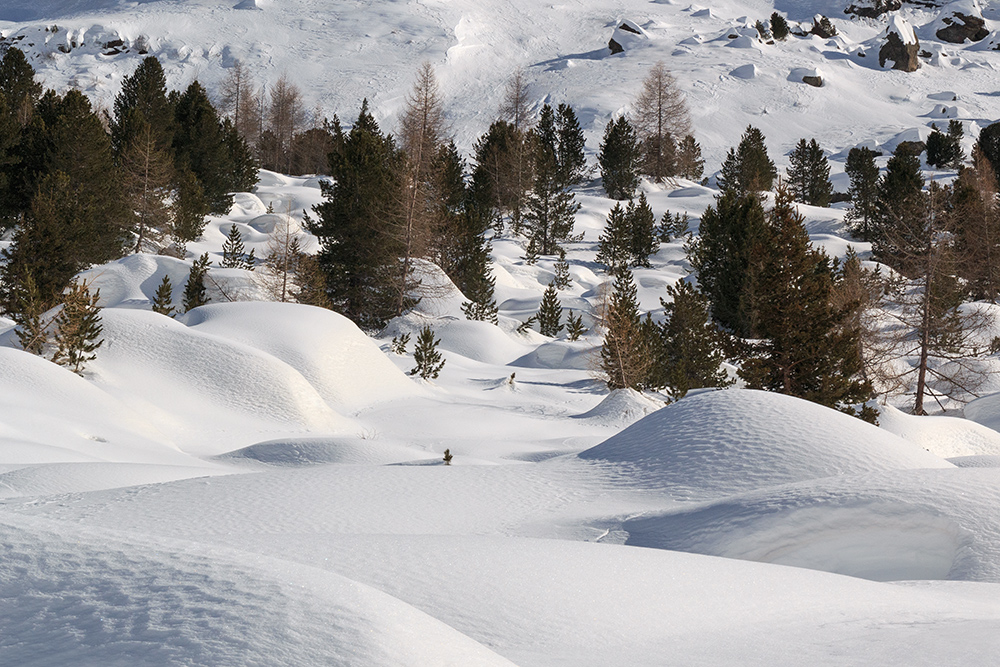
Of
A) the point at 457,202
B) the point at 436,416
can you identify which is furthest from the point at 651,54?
the point at 436,416

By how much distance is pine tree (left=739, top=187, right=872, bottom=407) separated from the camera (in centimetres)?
1644

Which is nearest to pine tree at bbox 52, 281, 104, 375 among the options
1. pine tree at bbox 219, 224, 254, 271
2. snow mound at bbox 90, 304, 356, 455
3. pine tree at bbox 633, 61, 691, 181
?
snow mound at bbox 90, 304, 356, 455

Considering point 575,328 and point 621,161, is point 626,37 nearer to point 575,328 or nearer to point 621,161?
point 621,161

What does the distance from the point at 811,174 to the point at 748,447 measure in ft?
152

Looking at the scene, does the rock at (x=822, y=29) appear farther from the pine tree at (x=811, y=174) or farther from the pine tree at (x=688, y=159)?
the pine tree at (x=811, y=174)

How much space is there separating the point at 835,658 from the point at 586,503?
3964 mm

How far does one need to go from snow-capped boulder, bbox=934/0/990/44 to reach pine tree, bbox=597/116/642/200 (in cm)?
6349

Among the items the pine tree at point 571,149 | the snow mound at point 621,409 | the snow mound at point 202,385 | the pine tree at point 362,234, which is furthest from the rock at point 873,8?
the snow mound at point 202,385

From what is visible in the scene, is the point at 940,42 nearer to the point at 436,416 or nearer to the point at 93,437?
the point at 436,416

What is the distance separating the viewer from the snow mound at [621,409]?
15.7m

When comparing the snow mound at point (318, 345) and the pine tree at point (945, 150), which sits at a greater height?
the pine tree at point (945, 150)

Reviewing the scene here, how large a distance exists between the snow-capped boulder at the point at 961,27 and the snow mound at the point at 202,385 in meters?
99.8

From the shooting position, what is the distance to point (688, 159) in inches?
2192

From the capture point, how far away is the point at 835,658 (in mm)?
2695
